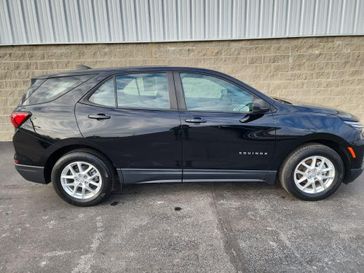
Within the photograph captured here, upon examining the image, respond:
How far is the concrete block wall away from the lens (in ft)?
19.0

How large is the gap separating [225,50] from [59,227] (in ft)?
15.5

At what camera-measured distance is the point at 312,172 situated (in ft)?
10.7

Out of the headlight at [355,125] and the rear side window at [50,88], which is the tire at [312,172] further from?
the rear side window at [50,88]

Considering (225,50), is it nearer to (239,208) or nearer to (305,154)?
(305,154)

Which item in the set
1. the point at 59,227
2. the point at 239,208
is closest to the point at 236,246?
the point at 239,208

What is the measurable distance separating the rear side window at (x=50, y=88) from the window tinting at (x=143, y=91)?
0.44 m

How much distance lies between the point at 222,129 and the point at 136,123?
1.00 metres

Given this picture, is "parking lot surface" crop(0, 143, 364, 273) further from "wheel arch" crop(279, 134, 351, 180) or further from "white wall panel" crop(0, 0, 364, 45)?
"white wall panel" crop(0, 0, 364, 45)

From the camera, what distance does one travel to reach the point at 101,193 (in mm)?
3293

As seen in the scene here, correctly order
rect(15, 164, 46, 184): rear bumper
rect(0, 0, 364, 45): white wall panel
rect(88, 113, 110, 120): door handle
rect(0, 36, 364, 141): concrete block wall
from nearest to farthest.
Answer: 1. rect(88, 113, 110, 120): door handle
2. rect(15, 164, 46, 184): rear bumper
3. rect(0, 0, 364, 45): white wall panel
4. rect(0, 36, 364, 141): concrete block wall

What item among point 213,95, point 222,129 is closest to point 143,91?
point 213,95

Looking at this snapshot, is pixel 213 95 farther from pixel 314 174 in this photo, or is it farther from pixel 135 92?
pixel 314 174

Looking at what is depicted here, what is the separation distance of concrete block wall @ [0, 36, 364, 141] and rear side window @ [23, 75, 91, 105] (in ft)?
9.12

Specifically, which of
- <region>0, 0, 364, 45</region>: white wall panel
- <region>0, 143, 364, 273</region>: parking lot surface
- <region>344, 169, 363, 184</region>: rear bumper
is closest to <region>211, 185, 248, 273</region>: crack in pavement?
<region>0, 143, 364, 273</region>: parking lot surface
